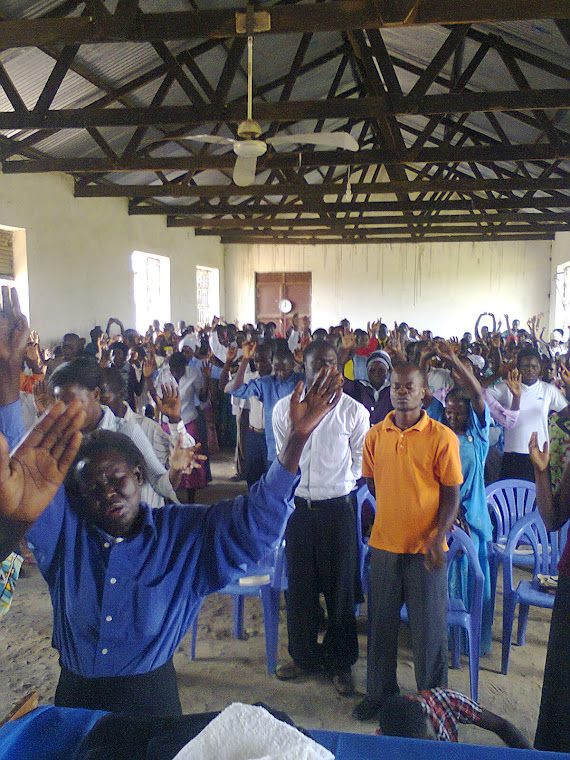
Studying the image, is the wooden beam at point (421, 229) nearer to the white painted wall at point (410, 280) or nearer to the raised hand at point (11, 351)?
the white painted wall at point (410, 280)

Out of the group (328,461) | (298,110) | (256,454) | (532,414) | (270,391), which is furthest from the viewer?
(298,110)

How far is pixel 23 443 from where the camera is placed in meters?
0.92

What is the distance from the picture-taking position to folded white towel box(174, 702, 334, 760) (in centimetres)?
80

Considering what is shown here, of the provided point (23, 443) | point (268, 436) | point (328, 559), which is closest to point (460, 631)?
point (328, 559)

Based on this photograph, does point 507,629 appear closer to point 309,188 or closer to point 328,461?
point 328,461

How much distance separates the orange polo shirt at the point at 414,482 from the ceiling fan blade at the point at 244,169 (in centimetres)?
301

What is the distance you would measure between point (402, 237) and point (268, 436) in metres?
12.6

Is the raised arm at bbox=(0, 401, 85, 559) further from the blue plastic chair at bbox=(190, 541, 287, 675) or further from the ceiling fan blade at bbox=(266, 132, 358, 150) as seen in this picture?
the ceiling fan blade at bbox=(266, 132, 358, 150)

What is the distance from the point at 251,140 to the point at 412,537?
314 centimetres

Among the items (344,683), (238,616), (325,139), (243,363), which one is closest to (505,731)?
(344,683)

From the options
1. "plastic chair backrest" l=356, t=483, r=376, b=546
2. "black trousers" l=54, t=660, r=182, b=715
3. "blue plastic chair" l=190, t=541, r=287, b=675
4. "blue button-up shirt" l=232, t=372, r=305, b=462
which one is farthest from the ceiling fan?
"black trousers" l=54, t=660, r=182, b=715

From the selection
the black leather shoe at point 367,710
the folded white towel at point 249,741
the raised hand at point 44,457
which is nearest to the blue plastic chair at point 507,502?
the black leather shoe at point 367,710

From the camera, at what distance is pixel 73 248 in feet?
30.1

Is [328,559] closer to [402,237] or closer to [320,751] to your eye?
[320,751]
